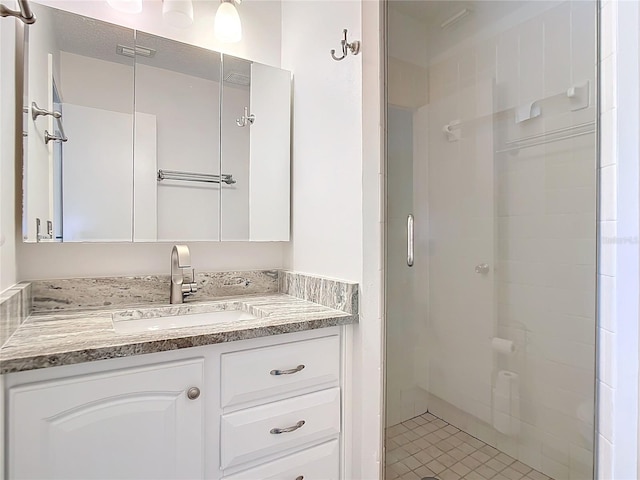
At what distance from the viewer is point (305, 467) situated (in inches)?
47.0

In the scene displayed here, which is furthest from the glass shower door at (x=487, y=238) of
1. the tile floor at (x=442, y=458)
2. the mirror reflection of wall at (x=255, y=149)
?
the mirror reflection of wall at (x=255, y=149)

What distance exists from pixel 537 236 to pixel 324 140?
895mm

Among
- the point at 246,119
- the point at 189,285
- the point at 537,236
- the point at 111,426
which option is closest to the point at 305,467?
the point at 111,426

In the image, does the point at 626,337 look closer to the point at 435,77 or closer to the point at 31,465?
the point at 435,77

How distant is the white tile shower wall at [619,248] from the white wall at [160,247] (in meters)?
Answer: 1.30

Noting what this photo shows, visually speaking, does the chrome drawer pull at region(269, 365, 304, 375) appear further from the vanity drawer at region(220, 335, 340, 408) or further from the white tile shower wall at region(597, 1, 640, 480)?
the white tile shower wall at region(597, 1, 640, 480)

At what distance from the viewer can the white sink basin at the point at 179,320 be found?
1.25m

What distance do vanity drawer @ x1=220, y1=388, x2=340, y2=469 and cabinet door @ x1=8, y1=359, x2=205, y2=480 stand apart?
0.30 ft

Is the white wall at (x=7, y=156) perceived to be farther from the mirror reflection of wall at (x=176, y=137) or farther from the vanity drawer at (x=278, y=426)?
the vanity drawer at (x=278, y=426)

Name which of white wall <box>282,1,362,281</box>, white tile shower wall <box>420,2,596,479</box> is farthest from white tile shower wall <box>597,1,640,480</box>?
white wall <box>282,1,362,281</box>

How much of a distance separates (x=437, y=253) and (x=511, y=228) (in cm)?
29

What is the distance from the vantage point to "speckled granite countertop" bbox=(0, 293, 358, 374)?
83 centimetres

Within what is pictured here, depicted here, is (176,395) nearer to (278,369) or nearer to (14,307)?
(278,369)

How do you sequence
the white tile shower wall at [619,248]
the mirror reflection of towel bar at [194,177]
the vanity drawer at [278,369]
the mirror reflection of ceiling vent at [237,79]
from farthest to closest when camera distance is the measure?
the mirror reflection of ceiling vent at [237,79]
the mirror reflection of towel bar at [194,177]
the vanity drawer at [278,369]
the white tile shower wall at [619,248]
